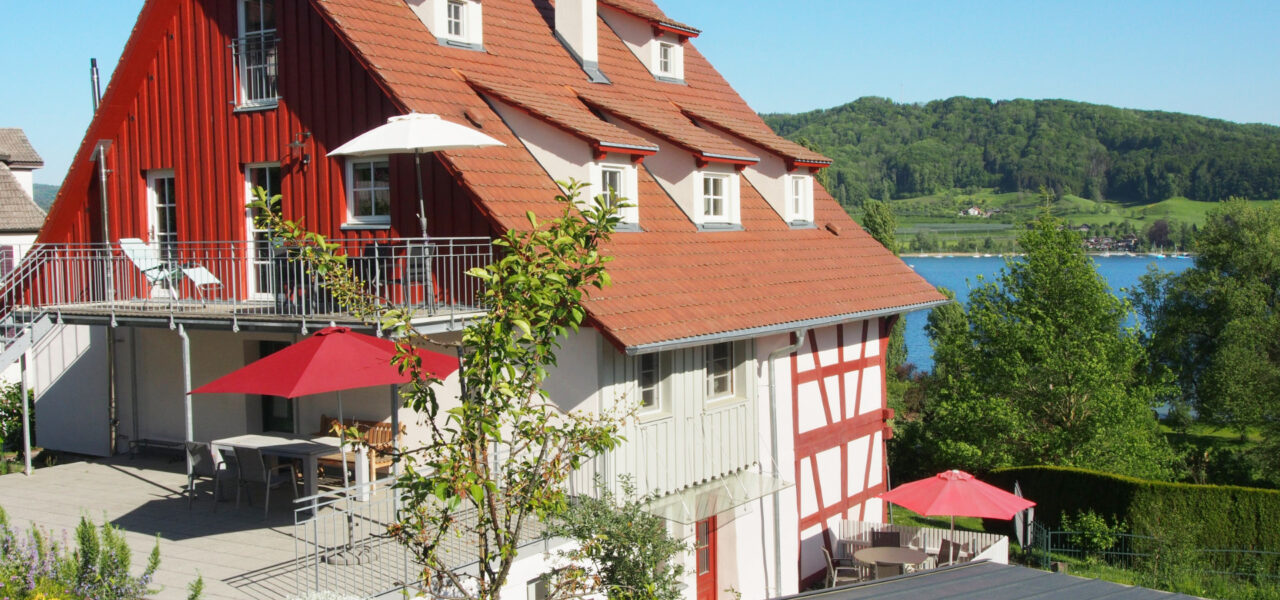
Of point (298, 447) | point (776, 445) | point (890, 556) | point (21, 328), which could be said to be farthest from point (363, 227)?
point (890, 556)

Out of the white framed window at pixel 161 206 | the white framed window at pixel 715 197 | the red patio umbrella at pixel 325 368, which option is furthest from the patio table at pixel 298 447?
the white framed window at pixel 715 197

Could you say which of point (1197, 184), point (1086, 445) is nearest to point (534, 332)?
point (1086, 445)

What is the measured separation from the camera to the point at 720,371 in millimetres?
15703

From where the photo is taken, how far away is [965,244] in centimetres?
12531

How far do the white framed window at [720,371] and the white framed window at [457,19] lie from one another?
587 centimetres

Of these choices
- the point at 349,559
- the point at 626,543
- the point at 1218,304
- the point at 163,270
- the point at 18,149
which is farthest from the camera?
the point at 1218,304

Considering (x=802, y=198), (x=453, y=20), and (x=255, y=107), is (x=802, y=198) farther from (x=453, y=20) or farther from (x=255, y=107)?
(x=255, y=107)

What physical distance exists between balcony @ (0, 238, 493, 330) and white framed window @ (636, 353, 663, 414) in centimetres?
225

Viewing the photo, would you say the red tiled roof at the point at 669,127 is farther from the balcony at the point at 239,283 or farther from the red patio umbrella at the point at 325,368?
the red patio umbrella at the point at 325,368

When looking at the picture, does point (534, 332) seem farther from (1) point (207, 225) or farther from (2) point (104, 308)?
(1) point (207, 225)

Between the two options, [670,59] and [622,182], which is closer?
[622,182]

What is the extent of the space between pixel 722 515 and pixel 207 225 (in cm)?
830

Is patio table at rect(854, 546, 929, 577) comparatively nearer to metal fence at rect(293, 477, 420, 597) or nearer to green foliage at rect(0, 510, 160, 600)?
metal fence at rect(293, 477, 420, 597)

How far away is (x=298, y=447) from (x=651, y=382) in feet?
14.1
